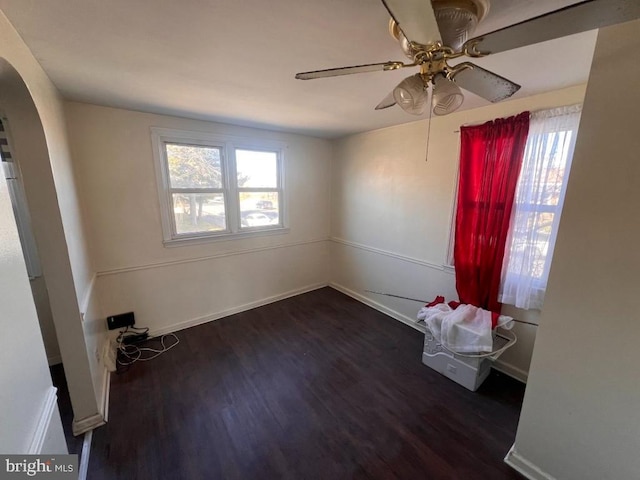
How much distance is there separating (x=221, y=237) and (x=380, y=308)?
7.42 ft

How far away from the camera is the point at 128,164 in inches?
95.8

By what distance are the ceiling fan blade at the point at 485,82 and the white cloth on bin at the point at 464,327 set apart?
5.44ft

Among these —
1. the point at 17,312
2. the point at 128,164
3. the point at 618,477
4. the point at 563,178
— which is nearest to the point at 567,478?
the point at 618,477

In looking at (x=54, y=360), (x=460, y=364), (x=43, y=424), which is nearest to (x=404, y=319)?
(x=460, y=364)

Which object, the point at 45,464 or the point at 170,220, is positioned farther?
the point at 170,220

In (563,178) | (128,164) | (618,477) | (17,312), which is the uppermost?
(128,164)

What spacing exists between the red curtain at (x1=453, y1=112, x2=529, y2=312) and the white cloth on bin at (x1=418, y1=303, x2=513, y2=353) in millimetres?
218

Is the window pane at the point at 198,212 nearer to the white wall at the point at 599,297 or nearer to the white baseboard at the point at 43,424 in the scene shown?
the white baseboard at the point at 43,424

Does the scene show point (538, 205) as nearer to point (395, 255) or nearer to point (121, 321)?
point (395, 255)

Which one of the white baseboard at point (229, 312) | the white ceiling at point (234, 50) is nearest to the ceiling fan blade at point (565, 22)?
the white ceiling at point (234, 50)

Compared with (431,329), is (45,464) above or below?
above

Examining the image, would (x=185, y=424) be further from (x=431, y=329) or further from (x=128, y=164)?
(x=128, y=164)

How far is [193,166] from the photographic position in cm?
281

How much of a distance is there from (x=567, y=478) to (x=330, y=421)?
1327 mm
